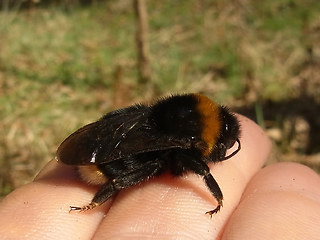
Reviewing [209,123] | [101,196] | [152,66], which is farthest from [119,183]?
[152,66]

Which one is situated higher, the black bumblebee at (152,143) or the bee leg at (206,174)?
the black bumblebee at (152,143)

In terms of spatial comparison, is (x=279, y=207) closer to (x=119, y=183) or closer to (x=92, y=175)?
(x=119, y=183)

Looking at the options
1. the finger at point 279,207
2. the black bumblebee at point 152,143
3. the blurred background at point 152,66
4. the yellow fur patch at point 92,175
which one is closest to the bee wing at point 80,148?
the black bumblebee at point 152,143

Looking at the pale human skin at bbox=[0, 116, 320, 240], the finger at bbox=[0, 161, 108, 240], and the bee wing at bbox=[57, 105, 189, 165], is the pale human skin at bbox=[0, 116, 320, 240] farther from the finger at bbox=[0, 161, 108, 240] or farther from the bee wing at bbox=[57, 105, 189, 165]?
the bee wing at bbox=[57, 105, 189, 165]

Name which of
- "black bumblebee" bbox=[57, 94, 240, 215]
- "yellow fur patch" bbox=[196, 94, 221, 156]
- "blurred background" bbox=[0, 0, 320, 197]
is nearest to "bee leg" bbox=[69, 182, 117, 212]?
"black bumblebee" bbox=[57, 94, 240, 215]

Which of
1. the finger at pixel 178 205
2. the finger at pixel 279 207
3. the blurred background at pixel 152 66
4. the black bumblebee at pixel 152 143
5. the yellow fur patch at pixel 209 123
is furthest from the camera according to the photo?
the blurred background at pixel 152 66

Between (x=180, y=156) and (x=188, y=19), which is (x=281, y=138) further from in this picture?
(x=188, y=19)

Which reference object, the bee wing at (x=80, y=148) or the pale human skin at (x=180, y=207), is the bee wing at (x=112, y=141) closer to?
the bee wing at (x=80, y=148)
